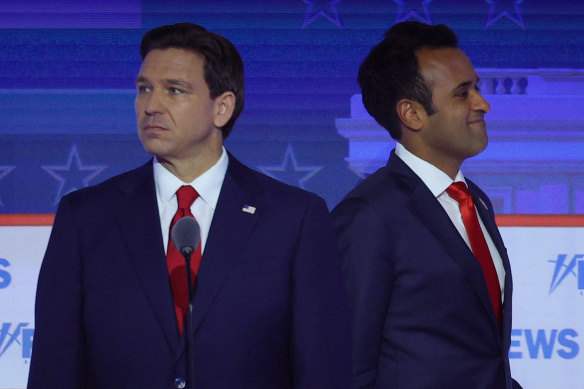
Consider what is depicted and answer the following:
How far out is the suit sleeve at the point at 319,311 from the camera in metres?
2.17

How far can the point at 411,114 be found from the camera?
9.02 ft

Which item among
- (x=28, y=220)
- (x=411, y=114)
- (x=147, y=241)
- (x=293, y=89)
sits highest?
(x=293, y=89)

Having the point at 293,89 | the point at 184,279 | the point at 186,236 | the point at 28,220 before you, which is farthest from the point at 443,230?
the point at 28,220

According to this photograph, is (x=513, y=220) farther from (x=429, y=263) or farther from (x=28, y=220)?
(x=28, y=220)

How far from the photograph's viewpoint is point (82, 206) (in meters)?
2.22

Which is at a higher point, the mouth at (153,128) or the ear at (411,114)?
the ear at (411,114)

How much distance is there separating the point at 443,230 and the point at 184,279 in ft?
2.54

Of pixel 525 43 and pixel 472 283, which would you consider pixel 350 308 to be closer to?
pixel 472 283

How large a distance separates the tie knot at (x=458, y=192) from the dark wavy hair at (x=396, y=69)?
0.75 ft

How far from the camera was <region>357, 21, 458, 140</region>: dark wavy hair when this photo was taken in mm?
2793

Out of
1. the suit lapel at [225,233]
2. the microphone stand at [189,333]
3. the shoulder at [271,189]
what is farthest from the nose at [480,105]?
the microphone stand at [189,333]

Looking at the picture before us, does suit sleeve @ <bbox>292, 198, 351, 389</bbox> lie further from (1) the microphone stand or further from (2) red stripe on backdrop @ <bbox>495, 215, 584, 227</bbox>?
(2) red stripe on backdrop @ <bbox>495, 215, 584, 227</bbox>

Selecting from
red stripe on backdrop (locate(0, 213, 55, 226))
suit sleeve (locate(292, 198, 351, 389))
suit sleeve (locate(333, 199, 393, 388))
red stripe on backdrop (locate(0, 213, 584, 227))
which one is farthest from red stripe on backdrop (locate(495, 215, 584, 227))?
red stripe on backdrop (locate(0, 213, 55, 226))

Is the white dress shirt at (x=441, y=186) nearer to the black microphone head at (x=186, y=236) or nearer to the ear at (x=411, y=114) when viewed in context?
the ear at (x=411, y=114)
